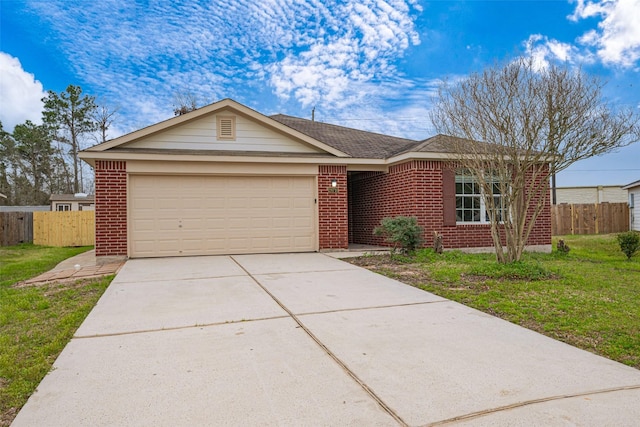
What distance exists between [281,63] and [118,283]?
13.4 meters

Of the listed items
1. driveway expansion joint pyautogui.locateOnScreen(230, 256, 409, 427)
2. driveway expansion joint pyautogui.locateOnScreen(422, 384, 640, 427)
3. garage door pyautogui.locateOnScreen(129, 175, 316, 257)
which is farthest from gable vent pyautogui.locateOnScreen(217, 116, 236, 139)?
driveway expansion joint pyautogui.locateOnScreen(422, 384, 640, 427)

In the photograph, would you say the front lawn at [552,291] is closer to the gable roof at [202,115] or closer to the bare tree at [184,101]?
the gable roof at [202,115]

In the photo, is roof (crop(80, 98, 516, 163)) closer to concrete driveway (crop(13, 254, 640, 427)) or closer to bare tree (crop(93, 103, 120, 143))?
concrete driveway (crop(13, 254, 640, 427))

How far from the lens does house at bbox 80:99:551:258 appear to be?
9992mm

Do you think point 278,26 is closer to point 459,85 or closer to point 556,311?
point 459,85

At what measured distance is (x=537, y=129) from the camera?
6.92 meters

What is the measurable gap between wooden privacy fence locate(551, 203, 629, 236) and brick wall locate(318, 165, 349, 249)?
14.9 meters

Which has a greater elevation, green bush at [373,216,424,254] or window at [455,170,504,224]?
window at [455,170,504,224]

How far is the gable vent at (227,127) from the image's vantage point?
1092 centimetres

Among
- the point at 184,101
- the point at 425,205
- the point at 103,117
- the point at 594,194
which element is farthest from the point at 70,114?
the point at 594,194

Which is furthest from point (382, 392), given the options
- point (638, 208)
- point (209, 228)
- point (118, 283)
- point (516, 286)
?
point (638, 208)

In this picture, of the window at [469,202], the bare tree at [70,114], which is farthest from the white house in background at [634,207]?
the bare tree at [70,114]

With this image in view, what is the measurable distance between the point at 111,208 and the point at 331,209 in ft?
18.3

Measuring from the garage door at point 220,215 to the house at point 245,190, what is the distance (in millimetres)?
25
